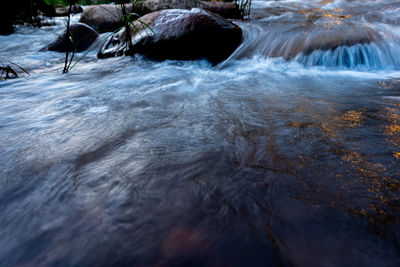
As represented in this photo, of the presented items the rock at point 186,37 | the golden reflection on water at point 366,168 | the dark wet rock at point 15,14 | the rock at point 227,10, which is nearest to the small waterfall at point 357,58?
the rock at point 186,37

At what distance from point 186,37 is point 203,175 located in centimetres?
367

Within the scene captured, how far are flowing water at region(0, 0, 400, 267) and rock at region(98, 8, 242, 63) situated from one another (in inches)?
66.6

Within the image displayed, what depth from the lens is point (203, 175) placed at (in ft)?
4.53

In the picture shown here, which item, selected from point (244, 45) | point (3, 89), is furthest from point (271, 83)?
point (3, 89)

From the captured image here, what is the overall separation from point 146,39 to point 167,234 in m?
4.34

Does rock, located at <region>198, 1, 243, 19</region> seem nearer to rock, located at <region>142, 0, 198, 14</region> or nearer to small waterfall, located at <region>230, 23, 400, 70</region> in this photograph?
rock, located at <region>142, 0, 198, 14</region>

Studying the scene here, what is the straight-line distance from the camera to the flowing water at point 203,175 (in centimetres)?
96

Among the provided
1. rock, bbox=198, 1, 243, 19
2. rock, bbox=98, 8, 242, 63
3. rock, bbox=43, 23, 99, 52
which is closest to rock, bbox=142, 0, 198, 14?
rock, bbox=198, 1, 243, 19

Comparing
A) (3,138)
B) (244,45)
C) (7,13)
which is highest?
(7,13)

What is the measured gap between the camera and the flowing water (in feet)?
3.14

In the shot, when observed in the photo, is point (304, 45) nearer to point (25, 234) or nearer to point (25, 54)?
point (25, 234)

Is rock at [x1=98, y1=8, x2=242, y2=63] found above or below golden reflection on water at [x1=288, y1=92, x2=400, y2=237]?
above

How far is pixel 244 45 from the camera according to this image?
492cm

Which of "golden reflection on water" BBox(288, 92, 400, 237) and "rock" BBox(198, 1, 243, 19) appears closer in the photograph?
"golden reflection on water" BBox(288, 92, 400, 237)
